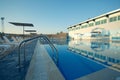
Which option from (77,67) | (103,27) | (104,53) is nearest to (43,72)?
(77,67)

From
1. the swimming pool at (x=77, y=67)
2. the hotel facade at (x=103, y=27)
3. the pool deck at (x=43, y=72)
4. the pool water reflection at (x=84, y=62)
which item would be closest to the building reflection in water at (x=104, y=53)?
the pool water reflection at (x=84, y=62)

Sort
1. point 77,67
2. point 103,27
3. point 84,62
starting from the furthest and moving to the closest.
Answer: point 103,27 < point 84,62 < point 77,67

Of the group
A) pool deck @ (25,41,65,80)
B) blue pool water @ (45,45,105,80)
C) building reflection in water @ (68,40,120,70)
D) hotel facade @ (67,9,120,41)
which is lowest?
blue pool water @ (45,45,105,80)

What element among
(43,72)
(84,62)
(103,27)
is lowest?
(84,62)

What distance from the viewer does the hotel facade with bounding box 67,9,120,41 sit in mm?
24922

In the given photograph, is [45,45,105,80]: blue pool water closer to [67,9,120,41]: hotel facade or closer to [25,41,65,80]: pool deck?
[25,41,65,80]: pool deck

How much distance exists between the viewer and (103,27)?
28.8m

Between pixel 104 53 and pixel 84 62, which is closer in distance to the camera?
pixel 84 62

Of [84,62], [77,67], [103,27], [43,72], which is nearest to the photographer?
[43,72]

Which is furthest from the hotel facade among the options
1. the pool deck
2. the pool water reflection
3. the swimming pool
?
the pool deck

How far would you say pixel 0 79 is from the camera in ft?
10.7

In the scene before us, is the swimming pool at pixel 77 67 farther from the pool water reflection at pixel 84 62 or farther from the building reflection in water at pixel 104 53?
the building reflection in water at pixel 104 53

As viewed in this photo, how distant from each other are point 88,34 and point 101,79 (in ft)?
109

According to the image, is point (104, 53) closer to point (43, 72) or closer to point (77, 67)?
point (77, 67)
